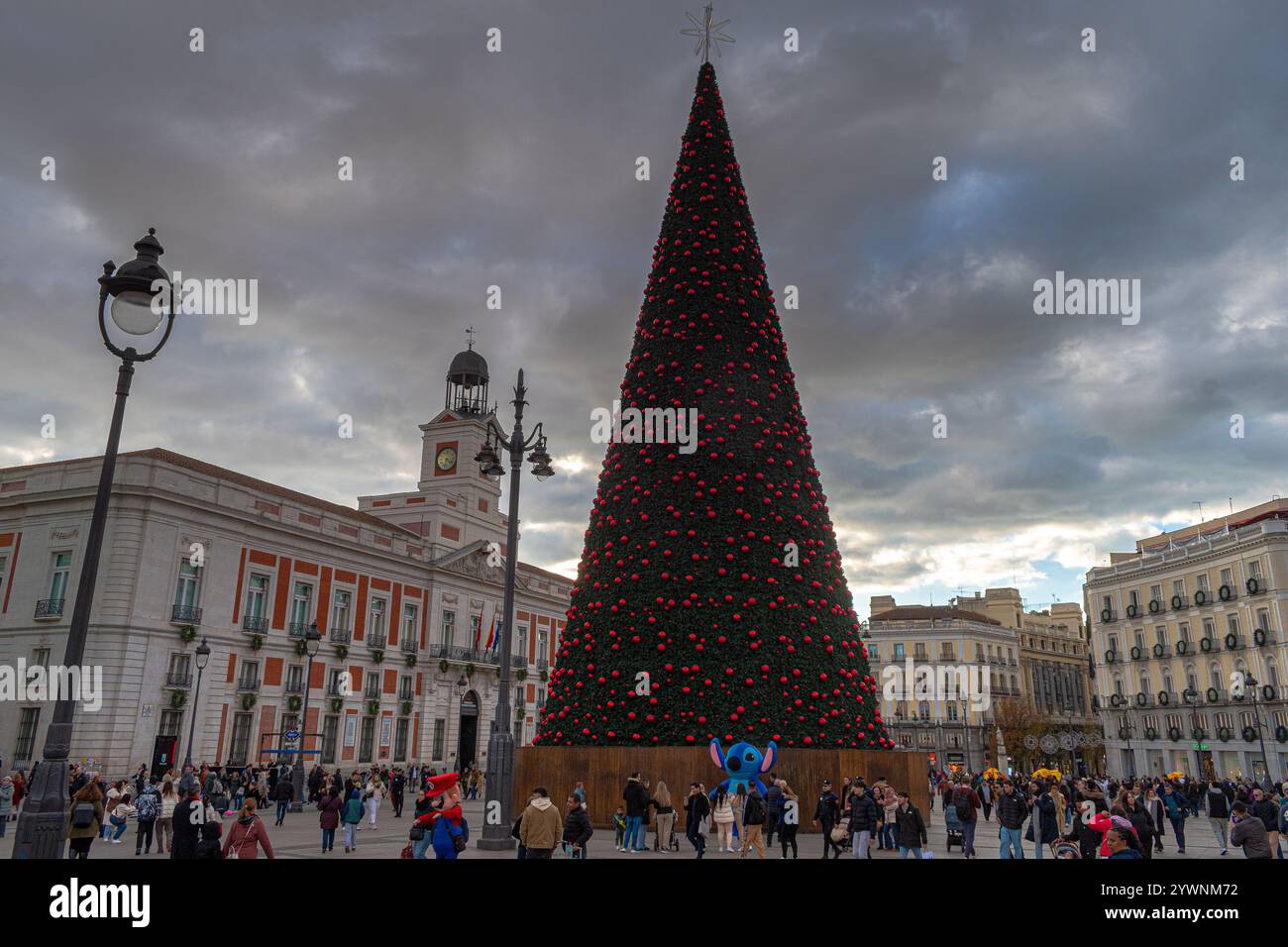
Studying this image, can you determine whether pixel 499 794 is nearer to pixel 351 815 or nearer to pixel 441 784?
pixel 351 815

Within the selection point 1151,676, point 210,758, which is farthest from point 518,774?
point 1151,676

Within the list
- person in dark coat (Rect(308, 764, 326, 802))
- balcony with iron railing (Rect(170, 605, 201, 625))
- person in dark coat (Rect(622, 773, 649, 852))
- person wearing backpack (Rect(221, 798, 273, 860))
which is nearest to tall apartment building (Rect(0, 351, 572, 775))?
balcony with iron railing (Rect(170, 605, 201, 625))

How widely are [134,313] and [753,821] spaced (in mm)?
11247

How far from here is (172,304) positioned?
870 cm

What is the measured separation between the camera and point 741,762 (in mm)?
15367

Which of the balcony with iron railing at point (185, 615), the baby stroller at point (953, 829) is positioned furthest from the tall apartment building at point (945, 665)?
the baby stroller at point (953, 829)

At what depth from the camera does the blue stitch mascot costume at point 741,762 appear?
50.1 feet

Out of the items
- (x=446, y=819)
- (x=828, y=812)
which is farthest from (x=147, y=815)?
(x=828, y=812)

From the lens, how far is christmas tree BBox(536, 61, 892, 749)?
16.4m

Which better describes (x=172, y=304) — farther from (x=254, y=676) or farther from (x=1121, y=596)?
(x=1121, y=596)

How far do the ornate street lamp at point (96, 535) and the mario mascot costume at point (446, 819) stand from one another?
333 centimetres

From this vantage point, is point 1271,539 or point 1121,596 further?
point 1121,596

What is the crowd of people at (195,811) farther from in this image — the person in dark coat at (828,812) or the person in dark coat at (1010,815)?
the person in dark coat at (1010,815)
